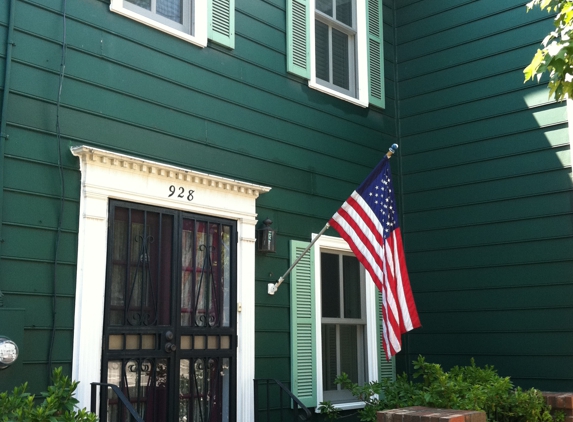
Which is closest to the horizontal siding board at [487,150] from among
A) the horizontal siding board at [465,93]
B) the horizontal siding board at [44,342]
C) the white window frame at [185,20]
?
the horizontal siding board at [465,93]

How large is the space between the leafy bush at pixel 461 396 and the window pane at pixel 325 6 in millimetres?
3708

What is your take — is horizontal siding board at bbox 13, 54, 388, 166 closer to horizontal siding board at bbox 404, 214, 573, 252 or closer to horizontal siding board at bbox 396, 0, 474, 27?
horizontal siding board at bbox 404, 214, 573, 252

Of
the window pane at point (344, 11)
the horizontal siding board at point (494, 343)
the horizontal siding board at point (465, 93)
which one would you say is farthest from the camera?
the window pane at point (344, 11)

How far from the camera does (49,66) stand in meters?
4.79

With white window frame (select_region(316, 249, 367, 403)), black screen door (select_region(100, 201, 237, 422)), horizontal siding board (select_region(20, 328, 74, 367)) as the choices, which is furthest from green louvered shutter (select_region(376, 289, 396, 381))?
horizontal siding board (select_region(20, 328, 74, 367))

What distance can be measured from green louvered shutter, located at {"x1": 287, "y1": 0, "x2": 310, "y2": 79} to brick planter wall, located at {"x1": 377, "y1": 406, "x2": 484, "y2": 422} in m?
3.35

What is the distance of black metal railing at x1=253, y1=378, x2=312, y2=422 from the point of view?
570 cm

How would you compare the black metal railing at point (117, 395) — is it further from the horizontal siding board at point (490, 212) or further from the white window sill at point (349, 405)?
the horizontal siding board at point (490, 212)

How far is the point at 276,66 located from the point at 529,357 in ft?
11.8

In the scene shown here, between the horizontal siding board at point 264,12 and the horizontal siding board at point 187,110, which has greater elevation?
the horizontal siding board at point 264,12

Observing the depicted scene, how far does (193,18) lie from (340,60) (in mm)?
2049

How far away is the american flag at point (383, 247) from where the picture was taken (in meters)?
5.51

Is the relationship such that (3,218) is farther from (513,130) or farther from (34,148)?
(513,130)

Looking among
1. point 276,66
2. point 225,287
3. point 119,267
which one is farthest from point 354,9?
point 119,267
